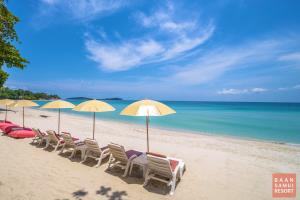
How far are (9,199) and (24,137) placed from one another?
633 centimetres

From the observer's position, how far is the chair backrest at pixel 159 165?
13.4 ft

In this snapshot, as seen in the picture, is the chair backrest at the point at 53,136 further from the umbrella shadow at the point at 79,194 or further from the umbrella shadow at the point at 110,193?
the umbrella shadow at the point at 110,193

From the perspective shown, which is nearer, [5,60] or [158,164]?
[158,164]

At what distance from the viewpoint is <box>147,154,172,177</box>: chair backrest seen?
4.08 metres

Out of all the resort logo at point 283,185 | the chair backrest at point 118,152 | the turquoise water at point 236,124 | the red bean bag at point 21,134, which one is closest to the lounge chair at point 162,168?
the chair backrest at point 118,152

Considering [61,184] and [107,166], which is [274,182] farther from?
[61,184]

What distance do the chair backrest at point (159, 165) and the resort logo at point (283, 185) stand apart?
2626 mm

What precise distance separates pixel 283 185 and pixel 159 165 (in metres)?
3.66

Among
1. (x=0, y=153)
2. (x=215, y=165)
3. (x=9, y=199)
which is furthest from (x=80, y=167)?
(x=215, y=165)

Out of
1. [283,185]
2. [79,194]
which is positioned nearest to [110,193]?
[79,194]

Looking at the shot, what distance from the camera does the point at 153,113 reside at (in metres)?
4.71

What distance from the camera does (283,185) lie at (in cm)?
488

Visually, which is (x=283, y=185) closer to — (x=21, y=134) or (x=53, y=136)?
(x=53, y=136)

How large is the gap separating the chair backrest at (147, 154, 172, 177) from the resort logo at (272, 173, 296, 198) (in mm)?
2626
